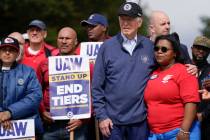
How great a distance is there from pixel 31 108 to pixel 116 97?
1243 mm

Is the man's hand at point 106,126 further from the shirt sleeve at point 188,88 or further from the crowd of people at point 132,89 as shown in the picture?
the shirt sleeve at point 188,88

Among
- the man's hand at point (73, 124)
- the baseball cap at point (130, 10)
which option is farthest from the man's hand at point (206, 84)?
the man's hand at point (73, 124)

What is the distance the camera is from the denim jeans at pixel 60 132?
9.62 metres

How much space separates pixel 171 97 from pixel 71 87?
1.80 metres

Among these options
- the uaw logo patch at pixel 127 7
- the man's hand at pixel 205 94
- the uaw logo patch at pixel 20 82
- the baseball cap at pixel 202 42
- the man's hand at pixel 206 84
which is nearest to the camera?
the uaw logo patch at pixel 127 7

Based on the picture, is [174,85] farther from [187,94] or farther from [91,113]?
[91,113]

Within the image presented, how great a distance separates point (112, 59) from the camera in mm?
8617

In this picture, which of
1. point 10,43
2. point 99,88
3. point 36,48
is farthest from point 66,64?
point 36,48

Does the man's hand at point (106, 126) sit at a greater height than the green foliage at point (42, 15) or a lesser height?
lesser

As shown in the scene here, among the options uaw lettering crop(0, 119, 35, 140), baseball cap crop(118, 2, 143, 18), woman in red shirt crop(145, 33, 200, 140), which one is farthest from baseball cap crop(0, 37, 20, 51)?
woman in red shirt crop(145, 33, 200, 140)

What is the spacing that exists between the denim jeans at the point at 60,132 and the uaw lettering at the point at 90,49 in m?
1.09

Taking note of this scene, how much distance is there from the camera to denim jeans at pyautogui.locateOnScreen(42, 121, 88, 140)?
962cm

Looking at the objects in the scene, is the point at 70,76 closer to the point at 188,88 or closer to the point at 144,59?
the point at 144,59

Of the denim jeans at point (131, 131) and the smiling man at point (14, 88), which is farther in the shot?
the smiling man at point (14, 88)
